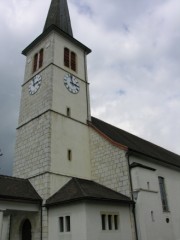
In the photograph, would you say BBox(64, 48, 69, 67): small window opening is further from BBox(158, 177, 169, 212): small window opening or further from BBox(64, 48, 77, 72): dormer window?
BBox(158, 177, 169, 212): small window opening

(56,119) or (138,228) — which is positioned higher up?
(56,119)

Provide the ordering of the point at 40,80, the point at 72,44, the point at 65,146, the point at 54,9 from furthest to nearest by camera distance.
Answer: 1. the point at 54,9
2. the point at 72,44
3. the point at 40,80
4. the point at 65,146

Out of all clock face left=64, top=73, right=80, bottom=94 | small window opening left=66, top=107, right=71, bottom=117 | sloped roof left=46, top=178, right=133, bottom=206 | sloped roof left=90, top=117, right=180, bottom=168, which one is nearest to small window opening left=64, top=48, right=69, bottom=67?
clock face left=64, top=73, right=80, bottom=94

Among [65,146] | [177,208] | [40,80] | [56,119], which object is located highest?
[40,80]

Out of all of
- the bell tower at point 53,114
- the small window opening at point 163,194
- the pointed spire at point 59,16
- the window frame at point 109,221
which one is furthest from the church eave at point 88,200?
the pointed spire at point 59,16

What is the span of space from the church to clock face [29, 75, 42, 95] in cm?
11

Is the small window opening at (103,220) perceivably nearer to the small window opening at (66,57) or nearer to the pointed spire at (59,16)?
the small window opening at (66,57)

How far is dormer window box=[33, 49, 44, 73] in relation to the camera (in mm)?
24191

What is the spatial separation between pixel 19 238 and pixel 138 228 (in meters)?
8.01

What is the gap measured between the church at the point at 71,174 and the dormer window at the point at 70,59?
80mm

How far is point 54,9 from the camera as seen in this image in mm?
29188

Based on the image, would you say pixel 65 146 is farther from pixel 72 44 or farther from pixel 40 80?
pixel 72 44

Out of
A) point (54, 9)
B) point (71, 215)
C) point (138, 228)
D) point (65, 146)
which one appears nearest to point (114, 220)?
point (138, 228)

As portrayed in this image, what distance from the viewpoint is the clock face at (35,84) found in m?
22.9
